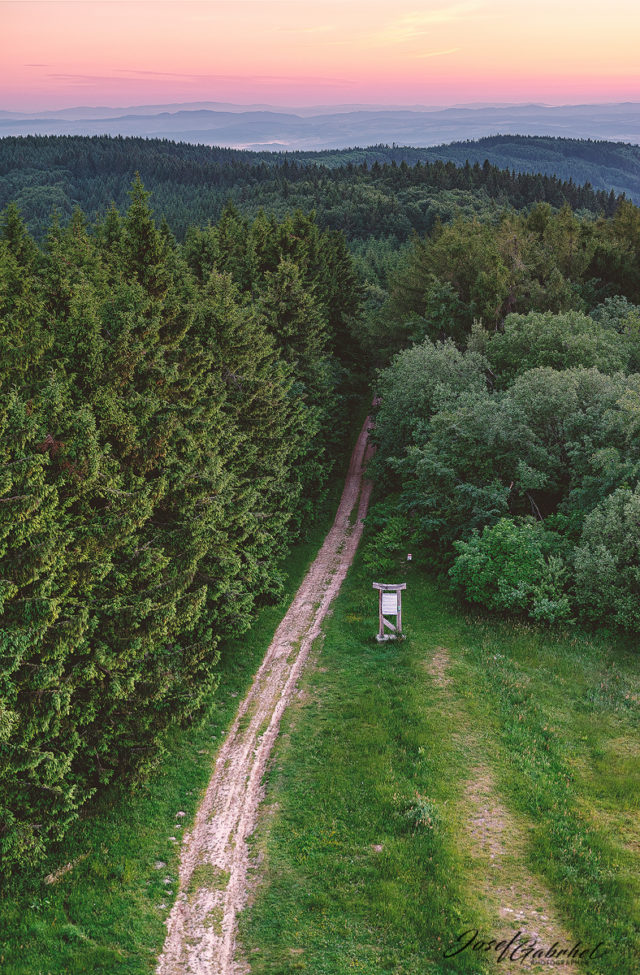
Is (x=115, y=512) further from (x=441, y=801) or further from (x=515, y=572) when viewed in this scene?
(x=515, y=572)

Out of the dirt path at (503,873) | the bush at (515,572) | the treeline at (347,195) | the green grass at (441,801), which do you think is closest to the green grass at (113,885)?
the green grass at (441,801)

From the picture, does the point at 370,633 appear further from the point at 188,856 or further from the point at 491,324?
the point at 491,324

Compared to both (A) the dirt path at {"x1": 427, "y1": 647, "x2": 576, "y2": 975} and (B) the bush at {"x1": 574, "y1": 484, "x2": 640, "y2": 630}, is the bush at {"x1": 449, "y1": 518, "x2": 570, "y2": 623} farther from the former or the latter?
(A) the dirt path at {"x1": 427, "y1": 647, "x2": 576, "y2": 975}

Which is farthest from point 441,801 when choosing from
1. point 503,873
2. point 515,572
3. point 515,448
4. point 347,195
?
point 347,195

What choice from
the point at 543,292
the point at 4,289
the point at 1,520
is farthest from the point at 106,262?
the point at 543,292

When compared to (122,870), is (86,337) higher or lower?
higher
